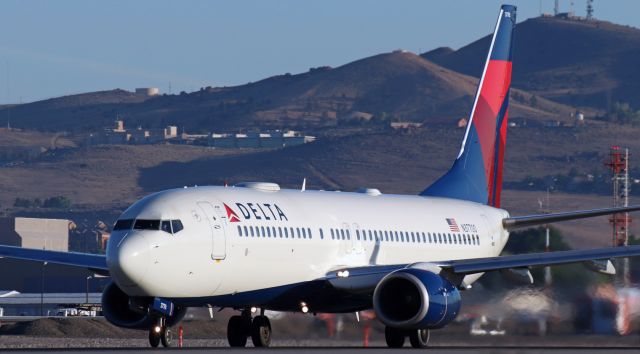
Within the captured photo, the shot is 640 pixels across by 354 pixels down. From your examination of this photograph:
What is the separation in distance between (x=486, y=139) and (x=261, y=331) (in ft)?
46.5

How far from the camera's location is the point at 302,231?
1642 inches

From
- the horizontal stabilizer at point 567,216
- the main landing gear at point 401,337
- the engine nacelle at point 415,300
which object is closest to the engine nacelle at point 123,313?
the engine nacelle at point 415,300

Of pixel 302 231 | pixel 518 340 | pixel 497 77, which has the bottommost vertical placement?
pixel 518 340

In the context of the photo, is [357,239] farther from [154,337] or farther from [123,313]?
[154,337]

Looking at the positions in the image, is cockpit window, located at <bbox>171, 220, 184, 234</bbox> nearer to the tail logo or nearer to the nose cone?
the nose cone

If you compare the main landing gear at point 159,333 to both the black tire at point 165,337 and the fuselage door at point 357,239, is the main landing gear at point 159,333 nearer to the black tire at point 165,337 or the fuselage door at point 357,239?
the black tire at point 165,337

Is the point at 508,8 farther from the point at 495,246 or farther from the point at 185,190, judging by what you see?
the point at 185,190

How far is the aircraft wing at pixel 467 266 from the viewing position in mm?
40781

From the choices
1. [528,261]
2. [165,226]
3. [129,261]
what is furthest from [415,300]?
[129,261]

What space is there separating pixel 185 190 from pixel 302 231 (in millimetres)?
3684

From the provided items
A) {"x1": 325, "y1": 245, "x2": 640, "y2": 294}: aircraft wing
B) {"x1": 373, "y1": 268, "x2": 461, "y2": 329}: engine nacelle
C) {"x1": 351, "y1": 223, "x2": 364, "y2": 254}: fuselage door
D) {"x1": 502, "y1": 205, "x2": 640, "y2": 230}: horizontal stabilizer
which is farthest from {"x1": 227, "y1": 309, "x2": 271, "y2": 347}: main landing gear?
{"x1": 502, "y1": 205, "x2": 640, "y2": 230}: horizontal stabilizer

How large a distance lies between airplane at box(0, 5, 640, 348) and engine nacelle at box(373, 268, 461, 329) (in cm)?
3

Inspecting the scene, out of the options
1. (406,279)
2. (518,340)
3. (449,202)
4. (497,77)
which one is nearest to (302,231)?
(406,279)

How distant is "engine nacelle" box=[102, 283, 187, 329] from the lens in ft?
132
